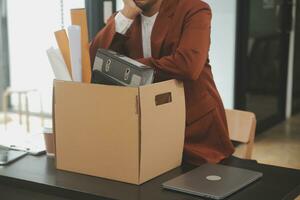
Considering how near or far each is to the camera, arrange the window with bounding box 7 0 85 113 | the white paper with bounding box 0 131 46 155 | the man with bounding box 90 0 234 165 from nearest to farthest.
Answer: the man with bounding box 90 0 234 165 < the white paper with bounding box 0 131 46 155 < the window with bounding box 7 0 85 113

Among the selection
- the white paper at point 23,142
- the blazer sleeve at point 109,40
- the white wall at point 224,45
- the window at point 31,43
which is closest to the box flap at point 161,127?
the blazer sleeve at point 109,40

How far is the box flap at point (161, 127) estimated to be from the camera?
141 centimetres

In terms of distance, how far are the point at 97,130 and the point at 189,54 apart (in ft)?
1.17

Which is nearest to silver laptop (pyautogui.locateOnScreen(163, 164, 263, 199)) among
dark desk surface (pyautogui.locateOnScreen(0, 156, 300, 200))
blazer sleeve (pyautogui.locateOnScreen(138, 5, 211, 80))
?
dark desk surface (pyautogui.locateOnScreen(0, 156, 300, 200))

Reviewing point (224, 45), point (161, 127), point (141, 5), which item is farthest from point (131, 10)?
point (224, 45)

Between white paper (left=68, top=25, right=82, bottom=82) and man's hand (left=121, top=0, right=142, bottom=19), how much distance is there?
0.61 feet

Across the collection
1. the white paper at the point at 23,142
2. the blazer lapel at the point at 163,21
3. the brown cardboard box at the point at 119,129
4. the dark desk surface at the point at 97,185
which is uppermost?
the blazer lapel at the point at 163,21

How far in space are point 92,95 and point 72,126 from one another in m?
0.13

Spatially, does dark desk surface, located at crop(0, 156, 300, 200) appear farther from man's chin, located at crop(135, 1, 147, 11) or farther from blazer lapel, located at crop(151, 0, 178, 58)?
man's chin, located at crop(135, 1, 147, 11)

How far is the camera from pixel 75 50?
1.56 m

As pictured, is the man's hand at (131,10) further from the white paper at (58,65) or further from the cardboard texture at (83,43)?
the white paper at (58,65)

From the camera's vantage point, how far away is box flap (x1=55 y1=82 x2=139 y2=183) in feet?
4.62

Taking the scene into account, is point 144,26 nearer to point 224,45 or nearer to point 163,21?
point 163,21

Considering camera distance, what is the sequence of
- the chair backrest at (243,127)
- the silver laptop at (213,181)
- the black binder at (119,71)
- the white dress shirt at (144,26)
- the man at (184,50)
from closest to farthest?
the silver laptop at (213,181), the black binder at (119,71), the man at (184,50), the white dress shirt at (144,26), the chair backrest at (243,127)
